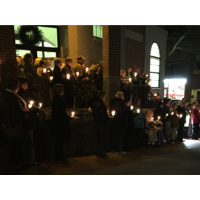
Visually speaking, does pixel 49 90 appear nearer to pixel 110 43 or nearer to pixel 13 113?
pixel 13 113

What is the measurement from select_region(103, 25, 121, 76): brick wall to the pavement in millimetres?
3225

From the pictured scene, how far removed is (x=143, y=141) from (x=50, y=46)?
6.76 m

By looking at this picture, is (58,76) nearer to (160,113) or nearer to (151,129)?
(151,129)

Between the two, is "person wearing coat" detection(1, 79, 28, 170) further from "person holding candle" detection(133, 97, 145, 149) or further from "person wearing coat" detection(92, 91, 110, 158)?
"person holding candle" detection(133, 97, 145, 149)

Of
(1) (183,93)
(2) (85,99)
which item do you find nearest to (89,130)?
(2) (85,99)

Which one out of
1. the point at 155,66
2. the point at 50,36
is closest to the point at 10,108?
the point at 50,36

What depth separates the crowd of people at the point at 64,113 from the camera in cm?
388

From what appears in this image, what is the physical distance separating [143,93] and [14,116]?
5.99 meters

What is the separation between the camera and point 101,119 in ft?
16.4

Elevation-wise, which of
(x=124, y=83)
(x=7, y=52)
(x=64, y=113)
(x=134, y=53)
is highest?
(x=134, y=53)

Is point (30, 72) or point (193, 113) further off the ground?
point (30, 72)

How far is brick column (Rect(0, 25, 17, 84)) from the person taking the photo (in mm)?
4660

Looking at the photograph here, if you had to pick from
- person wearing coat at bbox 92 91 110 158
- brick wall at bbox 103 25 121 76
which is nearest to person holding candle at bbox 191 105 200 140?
brick wall at bbox 103 25 121 76

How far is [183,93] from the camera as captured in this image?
24.0 metres
